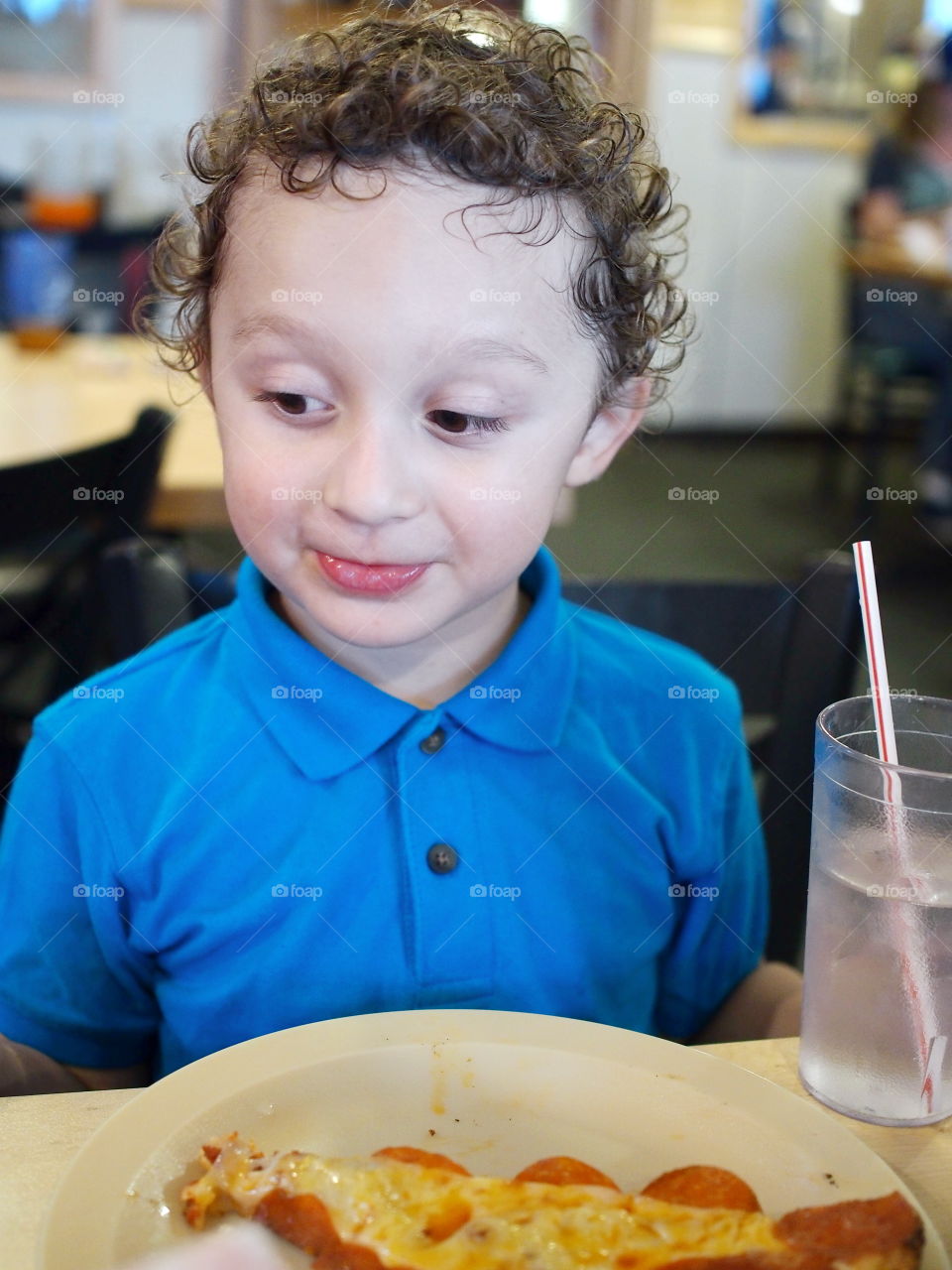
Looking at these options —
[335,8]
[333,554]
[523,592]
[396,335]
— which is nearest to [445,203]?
[396,335]

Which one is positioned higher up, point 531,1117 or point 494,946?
point 531,1117

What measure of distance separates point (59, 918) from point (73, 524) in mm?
904

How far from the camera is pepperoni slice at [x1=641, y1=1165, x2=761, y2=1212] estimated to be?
57 centimetres

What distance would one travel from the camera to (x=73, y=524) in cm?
168

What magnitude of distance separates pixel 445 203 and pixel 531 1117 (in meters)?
0.53

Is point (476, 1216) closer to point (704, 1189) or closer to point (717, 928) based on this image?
point (704, 1189)

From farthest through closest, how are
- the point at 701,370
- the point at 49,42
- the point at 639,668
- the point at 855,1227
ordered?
the point at 49,42 → the point at 701,370 → the point at 639,668 → the point at 855,1227

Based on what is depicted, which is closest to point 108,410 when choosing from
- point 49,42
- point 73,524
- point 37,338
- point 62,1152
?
point 73,524

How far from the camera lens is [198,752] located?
919mm

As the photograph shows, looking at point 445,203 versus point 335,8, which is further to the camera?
point 335,8

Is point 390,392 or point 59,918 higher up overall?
point 390,392

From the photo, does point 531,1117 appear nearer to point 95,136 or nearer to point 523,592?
point 523,592

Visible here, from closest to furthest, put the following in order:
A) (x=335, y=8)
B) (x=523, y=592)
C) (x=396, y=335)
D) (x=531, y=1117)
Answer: (x=531, y=1117), (x=396, y=335), (x=523, y=592), (x=335, y=8)

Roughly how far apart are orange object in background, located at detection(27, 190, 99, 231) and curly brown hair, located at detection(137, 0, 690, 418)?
2.10 meters
